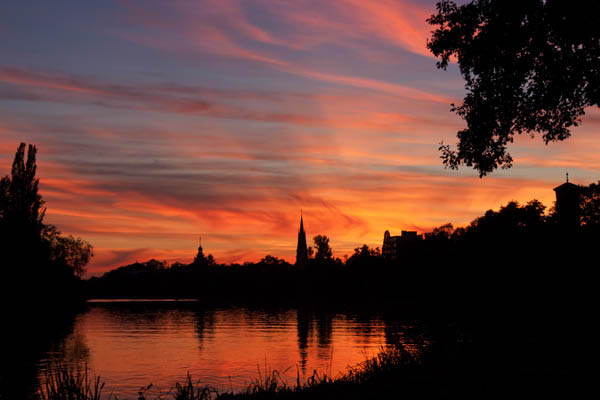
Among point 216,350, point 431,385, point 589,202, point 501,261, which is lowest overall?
point 216,350

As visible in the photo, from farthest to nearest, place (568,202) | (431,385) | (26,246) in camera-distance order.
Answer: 1. (568,202)
2. (26,246)
3. (431,385)

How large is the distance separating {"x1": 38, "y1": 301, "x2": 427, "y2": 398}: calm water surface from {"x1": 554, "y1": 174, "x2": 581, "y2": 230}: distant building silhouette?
38458mm

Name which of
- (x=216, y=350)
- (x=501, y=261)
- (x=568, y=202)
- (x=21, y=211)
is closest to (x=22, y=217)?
(x=21, y=211)

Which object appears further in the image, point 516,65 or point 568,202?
point 568,202

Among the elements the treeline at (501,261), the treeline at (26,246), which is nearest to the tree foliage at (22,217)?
the treeline at (26,246)

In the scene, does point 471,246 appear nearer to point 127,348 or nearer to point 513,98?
point 127,348

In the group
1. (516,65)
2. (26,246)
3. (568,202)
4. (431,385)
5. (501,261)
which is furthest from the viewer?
(568,202)

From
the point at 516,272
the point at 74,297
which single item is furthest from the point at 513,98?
the point at 74,297

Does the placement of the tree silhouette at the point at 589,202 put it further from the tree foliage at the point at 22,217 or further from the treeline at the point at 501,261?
the tree foliage at the point at 22,217

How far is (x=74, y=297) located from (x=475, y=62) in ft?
321

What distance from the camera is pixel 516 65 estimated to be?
24.0 meters

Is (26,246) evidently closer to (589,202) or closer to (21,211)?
(21,211)

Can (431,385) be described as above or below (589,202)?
below

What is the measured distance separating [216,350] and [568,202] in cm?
7715
